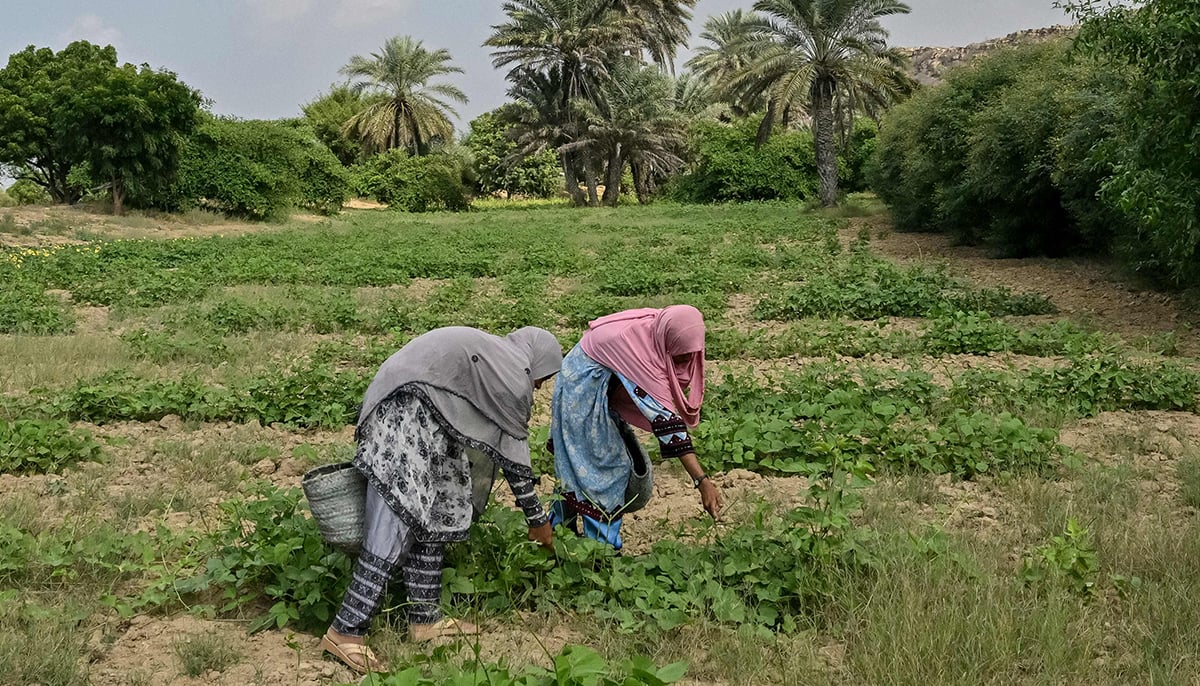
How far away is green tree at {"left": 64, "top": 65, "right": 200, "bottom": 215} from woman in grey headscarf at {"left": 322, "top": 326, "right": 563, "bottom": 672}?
23110 millimetres

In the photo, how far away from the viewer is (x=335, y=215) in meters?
32.1

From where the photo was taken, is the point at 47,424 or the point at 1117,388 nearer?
the point at 47,424

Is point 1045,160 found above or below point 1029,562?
above

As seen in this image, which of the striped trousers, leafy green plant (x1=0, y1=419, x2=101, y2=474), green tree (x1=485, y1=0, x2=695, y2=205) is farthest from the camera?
green tree (x1=485, y1=0, x2=695, y2=205)

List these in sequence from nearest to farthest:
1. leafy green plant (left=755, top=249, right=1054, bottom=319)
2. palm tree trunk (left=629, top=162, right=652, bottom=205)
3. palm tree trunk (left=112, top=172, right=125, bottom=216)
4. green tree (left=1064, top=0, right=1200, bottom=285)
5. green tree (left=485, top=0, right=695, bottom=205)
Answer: green tree (left=1064, top=0, right=1200, bottom=285) → leafy green plant (left=755, top=249, right=1054, bottom=319) → palm tree trunk (left=112, top=172, right=125, bottom=216) → green tree (left=485, top=0, right=695, bottom=205) → palm tree trunk (left=629, top=162, right=652, bottom=205)

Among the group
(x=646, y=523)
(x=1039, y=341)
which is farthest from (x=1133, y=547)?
(x=1039, y=341)

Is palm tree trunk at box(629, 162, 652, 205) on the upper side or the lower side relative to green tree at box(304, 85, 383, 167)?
lower

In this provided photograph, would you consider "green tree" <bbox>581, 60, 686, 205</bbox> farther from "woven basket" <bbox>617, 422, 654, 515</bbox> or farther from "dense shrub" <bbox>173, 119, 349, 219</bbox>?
"woven basket" <bbox>617, 422, 654, 515</bbox>

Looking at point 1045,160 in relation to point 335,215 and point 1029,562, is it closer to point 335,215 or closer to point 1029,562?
point 1029,562

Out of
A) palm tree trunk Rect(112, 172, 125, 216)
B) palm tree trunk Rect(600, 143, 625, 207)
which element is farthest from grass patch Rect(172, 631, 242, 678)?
palm tree trunk Rect(600, 143, 625, 207)

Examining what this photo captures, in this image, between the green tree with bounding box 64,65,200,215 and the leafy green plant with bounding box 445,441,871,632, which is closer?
the leafy green plant with bounding box 445,441,871,632

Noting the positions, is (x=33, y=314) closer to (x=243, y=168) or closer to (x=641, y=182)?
(x=243, y=168)

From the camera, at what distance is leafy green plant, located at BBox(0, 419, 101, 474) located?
492 centimetres

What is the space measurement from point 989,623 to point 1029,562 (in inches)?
25.1
